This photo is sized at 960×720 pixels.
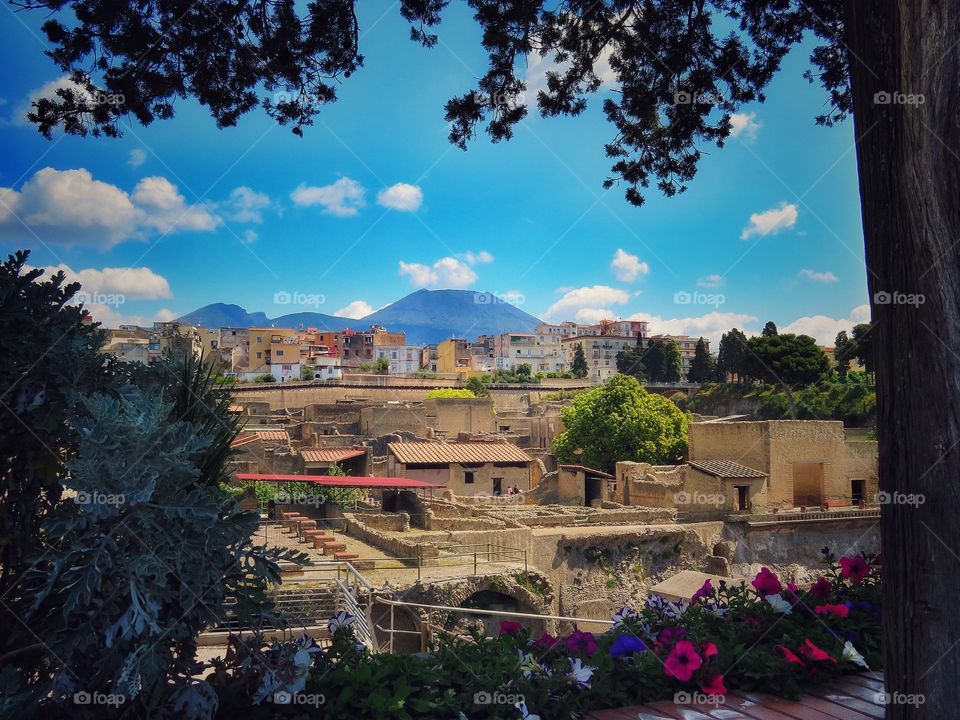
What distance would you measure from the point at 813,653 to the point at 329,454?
28689 millimetres

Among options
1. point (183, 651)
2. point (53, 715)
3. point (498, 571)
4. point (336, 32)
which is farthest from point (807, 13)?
point (498, 571)

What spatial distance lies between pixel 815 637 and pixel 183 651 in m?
3.44

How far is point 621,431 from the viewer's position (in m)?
40.8

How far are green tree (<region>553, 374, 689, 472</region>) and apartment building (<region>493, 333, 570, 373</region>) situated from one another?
3148 inches

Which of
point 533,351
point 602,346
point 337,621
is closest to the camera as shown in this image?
point 337,621

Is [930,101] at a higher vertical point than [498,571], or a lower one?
higher

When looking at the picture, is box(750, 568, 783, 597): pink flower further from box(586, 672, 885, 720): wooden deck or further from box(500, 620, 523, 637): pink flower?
box(500, 620, 523, 637): pink flower

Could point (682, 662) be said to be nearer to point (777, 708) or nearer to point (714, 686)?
point (714, 686)

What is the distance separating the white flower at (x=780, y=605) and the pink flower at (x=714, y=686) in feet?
3.51

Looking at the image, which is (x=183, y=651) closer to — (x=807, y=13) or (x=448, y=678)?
(x=448, y=678)

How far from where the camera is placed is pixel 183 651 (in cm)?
333

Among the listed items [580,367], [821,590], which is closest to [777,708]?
[821,590]

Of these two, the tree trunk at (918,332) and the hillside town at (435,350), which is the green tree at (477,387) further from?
the tree trunk at (918,332)

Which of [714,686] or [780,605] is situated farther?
[780,605]
